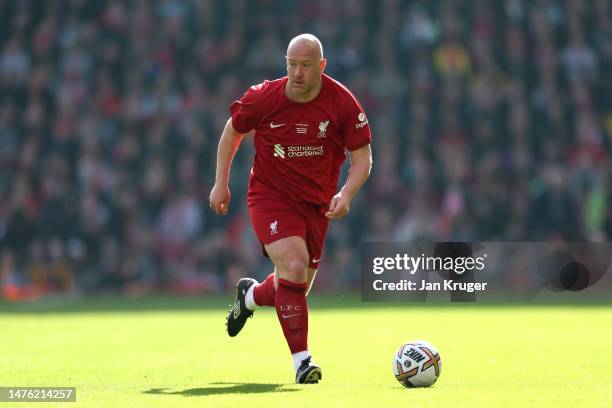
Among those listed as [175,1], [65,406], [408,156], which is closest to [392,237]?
[408,156]

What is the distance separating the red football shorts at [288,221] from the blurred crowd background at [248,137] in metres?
12.6

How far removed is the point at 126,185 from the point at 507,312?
905 cm

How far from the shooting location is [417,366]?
832 cm

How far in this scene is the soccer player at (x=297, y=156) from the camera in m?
9.03

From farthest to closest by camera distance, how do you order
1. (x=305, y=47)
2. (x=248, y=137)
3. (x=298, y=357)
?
(x=248, y=137), (x=305, y=47), (x=298, y=357)

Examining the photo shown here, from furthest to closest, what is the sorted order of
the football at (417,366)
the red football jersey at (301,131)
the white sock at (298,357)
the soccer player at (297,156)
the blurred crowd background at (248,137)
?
the blurred crowd background at (248,137), the red football jersey at (301,131), the soccer player at (297,156), the white sock at (298,357), the football at (417,366)

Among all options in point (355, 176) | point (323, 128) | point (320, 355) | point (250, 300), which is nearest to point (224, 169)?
point (323, 128)

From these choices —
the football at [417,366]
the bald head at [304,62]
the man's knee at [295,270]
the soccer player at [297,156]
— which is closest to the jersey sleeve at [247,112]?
the soccer player at [297,156]

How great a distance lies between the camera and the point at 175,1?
2641 centimetres

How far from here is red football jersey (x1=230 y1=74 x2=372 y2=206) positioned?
927cm

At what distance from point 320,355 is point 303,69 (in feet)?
10.2

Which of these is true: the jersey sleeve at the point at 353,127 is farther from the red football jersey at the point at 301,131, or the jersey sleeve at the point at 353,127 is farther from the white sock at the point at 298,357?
the white sock at the point at 298,357

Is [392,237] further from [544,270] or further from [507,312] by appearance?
[507,312]

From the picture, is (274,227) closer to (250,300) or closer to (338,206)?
(338,206)
